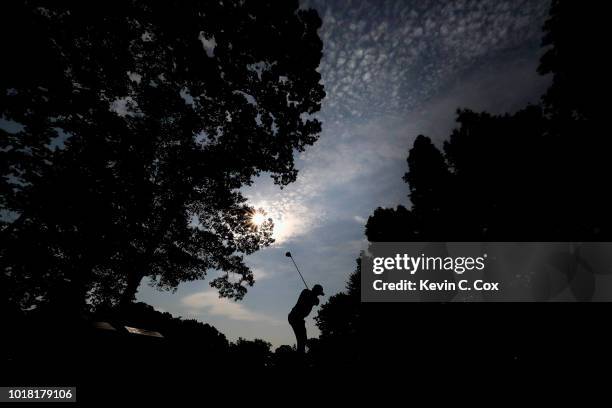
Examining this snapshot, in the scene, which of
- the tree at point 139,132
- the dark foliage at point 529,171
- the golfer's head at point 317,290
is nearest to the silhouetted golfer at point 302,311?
the golfer's head at point 317,290

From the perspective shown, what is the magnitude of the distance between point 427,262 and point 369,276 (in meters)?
6.97

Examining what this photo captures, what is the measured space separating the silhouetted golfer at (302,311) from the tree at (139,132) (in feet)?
21.6

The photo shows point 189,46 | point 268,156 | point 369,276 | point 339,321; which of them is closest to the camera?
point 189,46

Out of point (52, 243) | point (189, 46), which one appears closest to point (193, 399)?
point (52, 243)

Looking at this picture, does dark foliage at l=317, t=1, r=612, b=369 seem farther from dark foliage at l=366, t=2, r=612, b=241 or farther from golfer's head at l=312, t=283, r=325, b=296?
golfer's head at l=312, t=283, r=325, b=296

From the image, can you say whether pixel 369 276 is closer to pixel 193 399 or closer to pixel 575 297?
pixel 575 297

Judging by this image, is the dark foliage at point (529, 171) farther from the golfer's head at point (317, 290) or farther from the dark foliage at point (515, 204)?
the golfer's head at point (317, 290)

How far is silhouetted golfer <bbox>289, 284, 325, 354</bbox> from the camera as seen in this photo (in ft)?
23.8

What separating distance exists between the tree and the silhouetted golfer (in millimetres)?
6573

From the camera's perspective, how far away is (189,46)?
8039 mm

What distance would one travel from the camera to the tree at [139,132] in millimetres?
5719

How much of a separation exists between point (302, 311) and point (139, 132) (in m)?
8.84

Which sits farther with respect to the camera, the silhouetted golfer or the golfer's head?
the golfer's head

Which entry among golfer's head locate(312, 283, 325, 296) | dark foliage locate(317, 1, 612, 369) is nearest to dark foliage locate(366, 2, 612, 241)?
dark foliage locate(317, 1, 612, 369)
